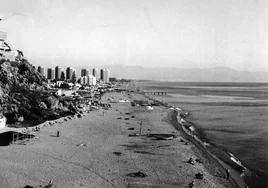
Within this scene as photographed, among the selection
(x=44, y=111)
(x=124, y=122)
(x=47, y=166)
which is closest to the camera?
(x=47, y=166)

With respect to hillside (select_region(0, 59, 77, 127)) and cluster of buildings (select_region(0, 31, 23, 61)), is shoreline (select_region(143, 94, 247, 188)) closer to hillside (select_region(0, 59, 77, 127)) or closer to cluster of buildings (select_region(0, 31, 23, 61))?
hillside (select_region(0, 59, 77, 127))

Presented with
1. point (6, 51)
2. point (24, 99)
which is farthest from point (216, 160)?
point (6, 51)

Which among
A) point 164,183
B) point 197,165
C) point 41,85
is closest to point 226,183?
point 197,165

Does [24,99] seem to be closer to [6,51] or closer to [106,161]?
[6,51]

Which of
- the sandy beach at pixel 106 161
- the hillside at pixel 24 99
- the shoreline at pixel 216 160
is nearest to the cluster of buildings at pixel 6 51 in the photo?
the hillside at pixel 24 99

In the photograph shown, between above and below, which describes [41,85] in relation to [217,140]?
above

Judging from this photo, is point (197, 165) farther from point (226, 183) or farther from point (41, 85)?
point (41, 85)

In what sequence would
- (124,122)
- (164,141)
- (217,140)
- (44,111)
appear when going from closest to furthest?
(164,141) < (217,140) < (44,111) < (124,122)

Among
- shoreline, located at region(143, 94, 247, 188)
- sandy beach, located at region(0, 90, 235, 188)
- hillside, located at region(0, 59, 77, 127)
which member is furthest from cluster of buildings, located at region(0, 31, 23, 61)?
shoreline, located at region(143, 94, 247, 188)
